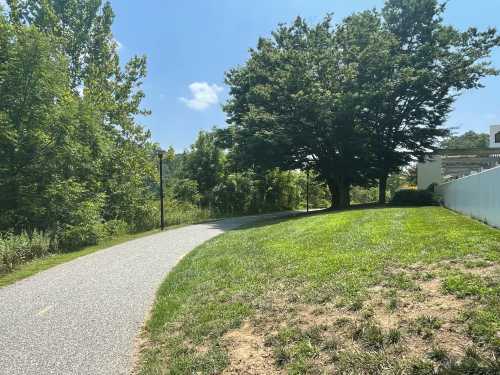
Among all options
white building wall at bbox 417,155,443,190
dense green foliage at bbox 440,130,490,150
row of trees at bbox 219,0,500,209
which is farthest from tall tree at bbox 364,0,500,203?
dense green foliage at bbox 440,130,490,150

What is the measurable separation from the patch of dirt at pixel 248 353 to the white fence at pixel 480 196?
21.9 ft

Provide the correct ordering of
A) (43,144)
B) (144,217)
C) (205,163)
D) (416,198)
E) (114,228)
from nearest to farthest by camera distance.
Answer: (43,144) → (114,228) → (416,198) → (144,217) → (205,163)

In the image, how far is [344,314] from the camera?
13.0 feet

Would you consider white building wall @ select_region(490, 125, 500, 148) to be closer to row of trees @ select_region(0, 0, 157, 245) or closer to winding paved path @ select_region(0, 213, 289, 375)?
row of trees @ select_region(0, 0, 157, 245)

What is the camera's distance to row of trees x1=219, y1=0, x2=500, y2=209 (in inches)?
850

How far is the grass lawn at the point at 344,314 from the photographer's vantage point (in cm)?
312

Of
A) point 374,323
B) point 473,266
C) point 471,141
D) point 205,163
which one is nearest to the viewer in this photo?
point 374,323

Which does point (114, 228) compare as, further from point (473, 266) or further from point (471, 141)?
point (471, 141)

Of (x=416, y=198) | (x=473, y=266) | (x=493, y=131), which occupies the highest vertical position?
(x=493, y=131)

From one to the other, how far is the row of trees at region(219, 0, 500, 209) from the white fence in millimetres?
8912

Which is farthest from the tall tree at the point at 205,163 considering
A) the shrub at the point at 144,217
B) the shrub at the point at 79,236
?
the shrub at the point at 79,236

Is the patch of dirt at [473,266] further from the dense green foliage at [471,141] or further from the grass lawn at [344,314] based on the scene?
the dense green foliage at [471,141]

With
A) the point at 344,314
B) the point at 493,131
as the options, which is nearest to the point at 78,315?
the point at 344,314

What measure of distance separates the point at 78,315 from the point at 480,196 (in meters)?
9.83
